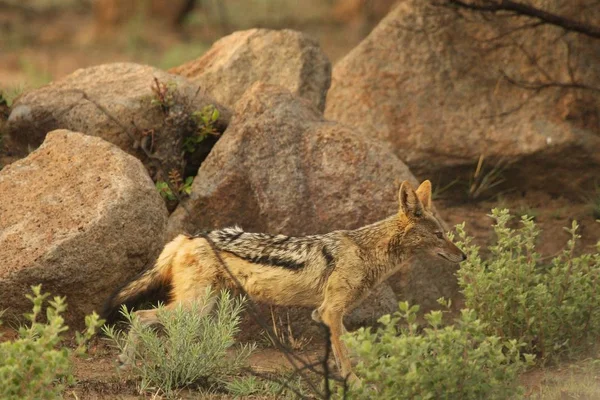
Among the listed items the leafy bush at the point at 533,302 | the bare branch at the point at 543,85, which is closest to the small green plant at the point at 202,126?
the leafy bush at the point at 533,302

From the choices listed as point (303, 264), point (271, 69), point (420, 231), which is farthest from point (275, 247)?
point (271, 69)

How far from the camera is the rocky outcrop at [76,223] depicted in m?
7.29

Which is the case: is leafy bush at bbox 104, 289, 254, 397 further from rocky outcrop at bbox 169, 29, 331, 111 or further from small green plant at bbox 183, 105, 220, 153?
rocky outcrop at bbox 169, 29, 331, 111

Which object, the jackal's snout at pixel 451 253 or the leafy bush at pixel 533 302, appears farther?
the jackal's snout at pixel 451 253

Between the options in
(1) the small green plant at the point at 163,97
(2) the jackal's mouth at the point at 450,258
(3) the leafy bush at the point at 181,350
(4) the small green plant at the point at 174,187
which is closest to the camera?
(3) the leafy bush at the point at 181,350

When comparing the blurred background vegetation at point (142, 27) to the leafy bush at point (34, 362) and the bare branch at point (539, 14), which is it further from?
the leafy bush at point (34, 362)

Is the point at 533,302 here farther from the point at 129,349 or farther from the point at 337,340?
the point at 129,349

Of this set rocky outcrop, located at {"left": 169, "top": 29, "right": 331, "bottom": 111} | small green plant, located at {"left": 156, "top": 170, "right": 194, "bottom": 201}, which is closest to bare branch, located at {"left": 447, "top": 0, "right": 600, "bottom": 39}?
rocky outcrop, located at {"left": 169, "top": 29, "right": 331, "bottom": 111}

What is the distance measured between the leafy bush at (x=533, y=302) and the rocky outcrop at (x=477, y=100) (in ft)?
11.4

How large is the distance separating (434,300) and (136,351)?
293 centimetres

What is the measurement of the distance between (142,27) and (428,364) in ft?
56.2

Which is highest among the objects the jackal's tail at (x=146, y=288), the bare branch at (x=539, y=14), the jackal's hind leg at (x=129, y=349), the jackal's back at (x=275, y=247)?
the bare branch at (x=539, y=14)

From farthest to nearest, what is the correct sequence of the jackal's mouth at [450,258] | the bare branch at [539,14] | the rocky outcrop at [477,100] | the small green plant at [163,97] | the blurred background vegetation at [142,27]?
the blurred background vegetation at [142,27]
the rocky outcrop at [477,100]
the bare branch at [539,14]
the small green plant at [163,97]
the jackal's mouth at [450,258]

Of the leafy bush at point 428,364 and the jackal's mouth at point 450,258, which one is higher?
the jackal's mouth at point 450,258
